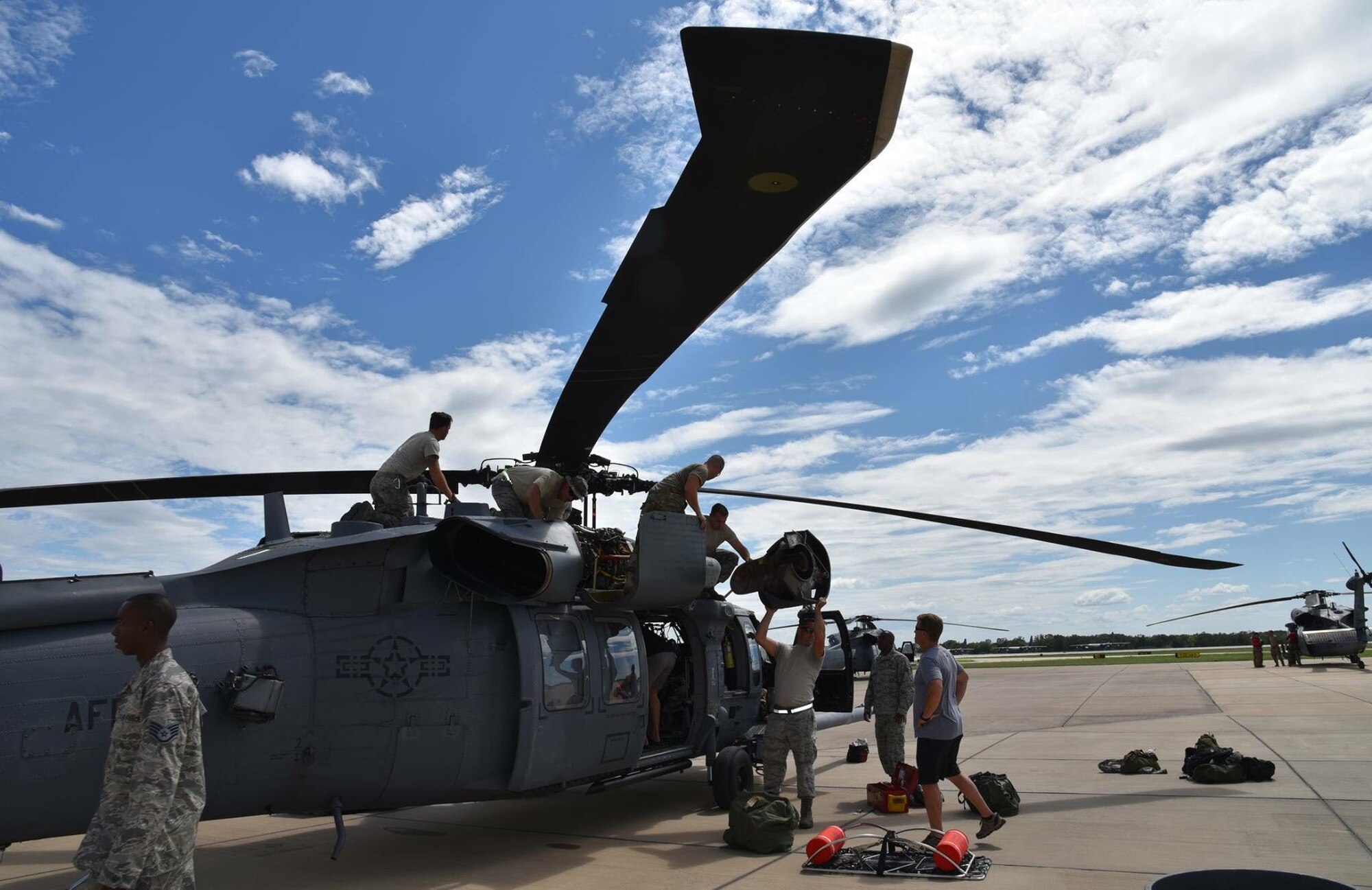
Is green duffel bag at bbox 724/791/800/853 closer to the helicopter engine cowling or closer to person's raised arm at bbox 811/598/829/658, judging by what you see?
person's raised arm at bbox 811/598/829/658

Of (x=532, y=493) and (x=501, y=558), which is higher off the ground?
(x=532, y=493)

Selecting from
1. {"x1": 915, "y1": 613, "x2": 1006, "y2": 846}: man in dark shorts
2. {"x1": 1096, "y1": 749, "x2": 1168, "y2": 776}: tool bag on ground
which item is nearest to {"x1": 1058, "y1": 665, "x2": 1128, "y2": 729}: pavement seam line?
{"x1": 1096, "y1": 749, "x2": 1168, "y2": 776}: tool bag on ground

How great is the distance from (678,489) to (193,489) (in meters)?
4.05

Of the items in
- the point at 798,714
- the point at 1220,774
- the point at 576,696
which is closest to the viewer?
the point at 576,696

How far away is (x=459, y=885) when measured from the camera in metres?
6.41

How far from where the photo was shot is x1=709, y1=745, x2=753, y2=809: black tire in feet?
28.9

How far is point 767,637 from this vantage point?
8.12m

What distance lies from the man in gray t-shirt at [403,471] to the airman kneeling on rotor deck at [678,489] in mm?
1932

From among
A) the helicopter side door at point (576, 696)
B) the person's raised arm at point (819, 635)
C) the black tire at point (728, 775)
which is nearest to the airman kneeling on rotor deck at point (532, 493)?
the helicopter side door at point (576, 696)

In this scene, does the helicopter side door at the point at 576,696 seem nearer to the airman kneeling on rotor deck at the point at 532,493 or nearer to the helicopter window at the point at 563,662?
the helicopter window at the point at 563,662

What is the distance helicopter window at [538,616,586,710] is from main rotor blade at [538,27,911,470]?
2276mm

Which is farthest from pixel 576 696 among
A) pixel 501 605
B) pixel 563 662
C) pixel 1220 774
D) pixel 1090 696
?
pixel 1090 696

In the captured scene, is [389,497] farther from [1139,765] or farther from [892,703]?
[1139,765]

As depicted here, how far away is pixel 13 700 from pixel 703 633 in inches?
235
